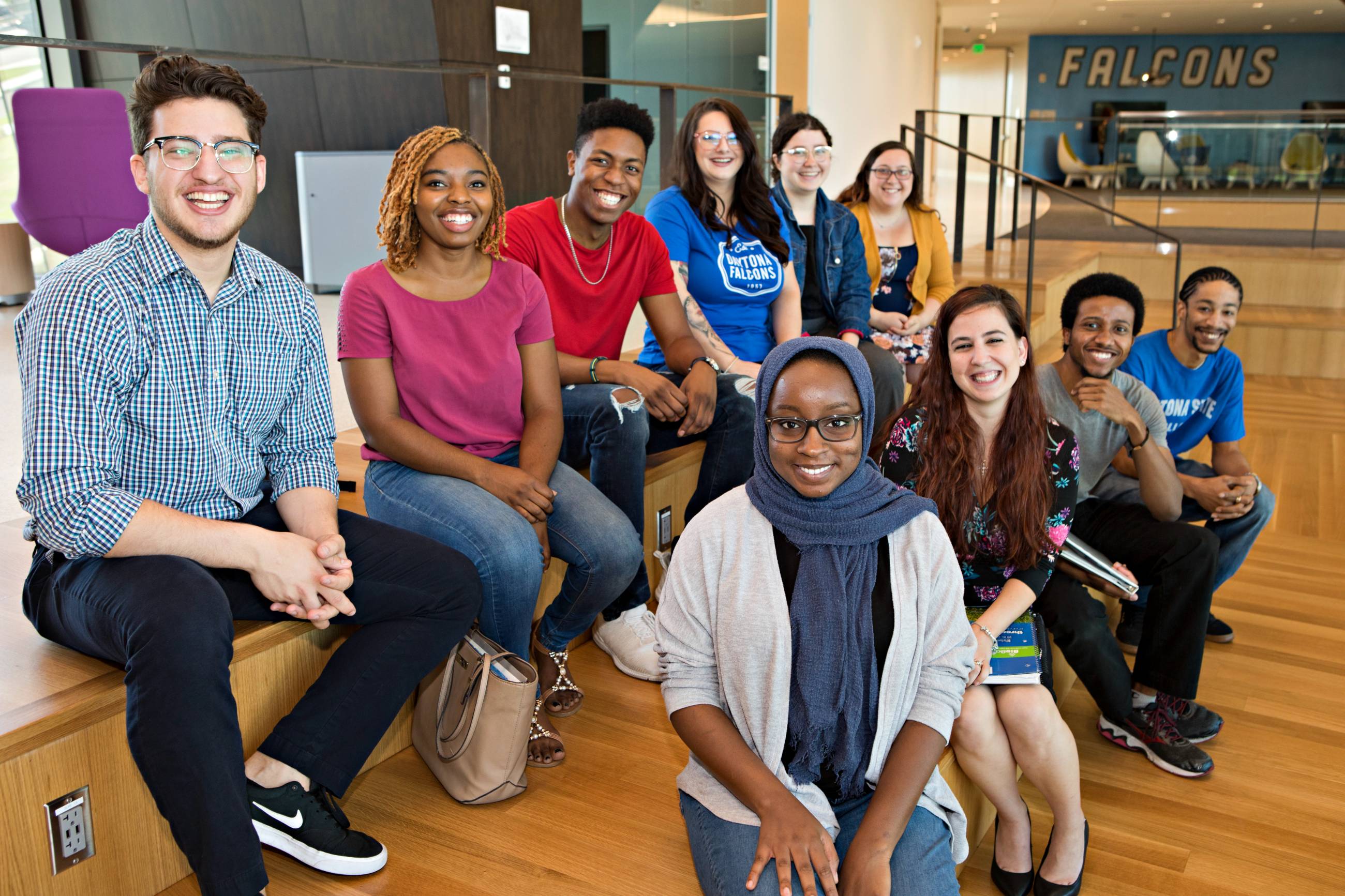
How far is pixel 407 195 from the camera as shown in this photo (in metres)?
2.12

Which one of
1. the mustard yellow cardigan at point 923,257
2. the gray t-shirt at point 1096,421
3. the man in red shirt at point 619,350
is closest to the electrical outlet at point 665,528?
the man in red shirt at point 619,350

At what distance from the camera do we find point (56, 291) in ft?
5.18

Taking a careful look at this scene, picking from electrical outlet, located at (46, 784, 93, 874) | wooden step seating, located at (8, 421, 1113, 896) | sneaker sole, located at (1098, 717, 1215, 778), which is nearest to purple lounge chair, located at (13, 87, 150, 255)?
wooden step seating, located at (8, 421, 1113, 896)

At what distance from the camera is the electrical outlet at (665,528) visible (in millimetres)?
2906

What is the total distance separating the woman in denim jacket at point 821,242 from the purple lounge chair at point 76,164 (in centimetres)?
194

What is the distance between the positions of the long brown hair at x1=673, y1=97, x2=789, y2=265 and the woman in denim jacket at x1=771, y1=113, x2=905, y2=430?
12.2 inches

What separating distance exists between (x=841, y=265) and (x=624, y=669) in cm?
172

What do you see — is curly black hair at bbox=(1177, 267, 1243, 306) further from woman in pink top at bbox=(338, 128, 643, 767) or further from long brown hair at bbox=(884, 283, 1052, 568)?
woman in pink top at bbox=(338, 128, 643, 767)

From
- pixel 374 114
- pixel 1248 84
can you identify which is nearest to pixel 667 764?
pixel 374 114

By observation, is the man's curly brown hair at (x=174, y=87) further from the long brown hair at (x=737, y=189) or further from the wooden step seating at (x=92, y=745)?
the long brown hair at (x=737, y=189)

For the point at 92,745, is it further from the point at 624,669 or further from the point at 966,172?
the point at 966,172

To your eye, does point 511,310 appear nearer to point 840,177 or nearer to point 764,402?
point 764,402

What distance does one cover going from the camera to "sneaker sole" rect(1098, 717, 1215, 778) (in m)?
2.32

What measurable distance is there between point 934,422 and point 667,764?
852mm
